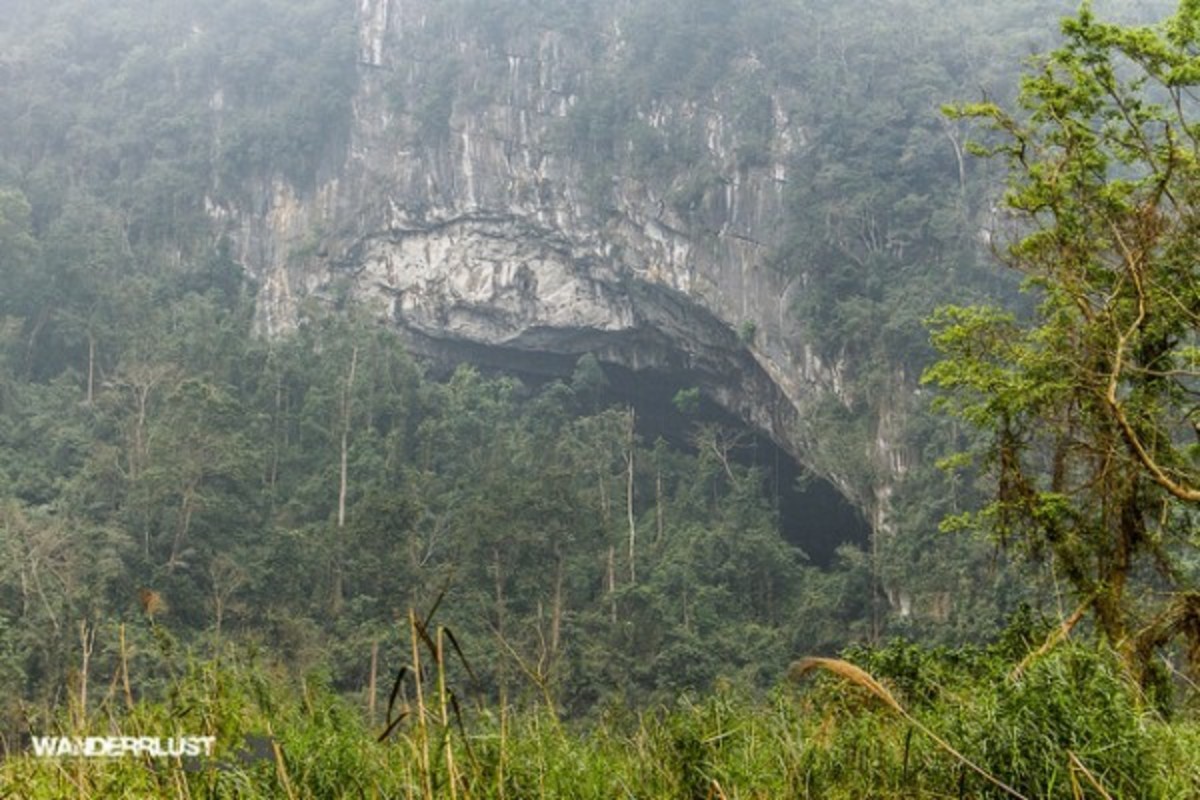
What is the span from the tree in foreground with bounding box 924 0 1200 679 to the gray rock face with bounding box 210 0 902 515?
18.0 metres

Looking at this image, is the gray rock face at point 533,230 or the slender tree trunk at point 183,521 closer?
the slender tree trunk at point 183,521

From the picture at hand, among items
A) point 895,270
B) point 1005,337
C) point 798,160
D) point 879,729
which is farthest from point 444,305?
point 879,729

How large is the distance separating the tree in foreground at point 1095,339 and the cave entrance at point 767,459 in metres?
17.1

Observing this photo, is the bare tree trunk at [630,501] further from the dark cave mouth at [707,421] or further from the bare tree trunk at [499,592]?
the bare tree trunk at [499,592]

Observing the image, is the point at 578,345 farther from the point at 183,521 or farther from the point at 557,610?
the point at 183,521

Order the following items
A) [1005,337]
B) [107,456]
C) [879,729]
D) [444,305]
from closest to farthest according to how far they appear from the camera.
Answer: [879,729]
[1005,337]
[107,456]
[444,305]

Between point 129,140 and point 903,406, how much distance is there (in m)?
21.8

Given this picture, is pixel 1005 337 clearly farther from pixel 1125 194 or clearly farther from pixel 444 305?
pixel 444 305

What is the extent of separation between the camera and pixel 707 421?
27.2 meters

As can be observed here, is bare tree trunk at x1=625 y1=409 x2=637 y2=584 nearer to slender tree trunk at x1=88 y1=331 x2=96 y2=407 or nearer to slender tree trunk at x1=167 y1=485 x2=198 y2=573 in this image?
slender tree trunk at x1=167 y1=485 x2=198 y2=573

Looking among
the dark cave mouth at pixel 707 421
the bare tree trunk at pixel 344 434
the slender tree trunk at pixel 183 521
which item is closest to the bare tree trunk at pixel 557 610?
the bare tree trunk at pixel 344 434

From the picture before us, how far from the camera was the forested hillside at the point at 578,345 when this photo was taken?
5.96m

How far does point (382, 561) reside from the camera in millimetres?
18203

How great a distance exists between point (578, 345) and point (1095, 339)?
22.7m
